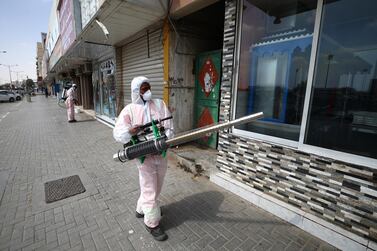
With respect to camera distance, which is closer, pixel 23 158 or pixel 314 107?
pixel 314 107

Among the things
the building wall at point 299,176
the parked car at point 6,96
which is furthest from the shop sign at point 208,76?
the parked car at point 6,96

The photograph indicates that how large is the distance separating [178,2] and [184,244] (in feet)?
13.6

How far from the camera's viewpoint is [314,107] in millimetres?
2303

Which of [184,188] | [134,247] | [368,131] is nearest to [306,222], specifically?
[368,131]

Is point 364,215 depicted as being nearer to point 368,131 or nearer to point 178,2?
point 368,131

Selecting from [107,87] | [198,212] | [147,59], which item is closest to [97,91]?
[107,87]

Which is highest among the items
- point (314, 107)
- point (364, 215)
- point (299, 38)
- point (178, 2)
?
point (178, 2)

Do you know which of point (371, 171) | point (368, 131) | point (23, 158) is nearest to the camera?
point (371, 171)

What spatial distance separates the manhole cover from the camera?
299 cm

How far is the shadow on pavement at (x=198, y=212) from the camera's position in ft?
8.08

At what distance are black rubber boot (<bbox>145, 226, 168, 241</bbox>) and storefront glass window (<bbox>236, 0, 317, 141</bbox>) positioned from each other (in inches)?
76.8

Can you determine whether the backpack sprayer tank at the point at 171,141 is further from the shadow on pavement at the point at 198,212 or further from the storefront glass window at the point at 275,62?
the storefront glass window at the point at 275,62

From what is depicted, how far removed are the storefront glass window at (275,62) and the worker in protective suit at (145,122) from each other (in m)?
1.58

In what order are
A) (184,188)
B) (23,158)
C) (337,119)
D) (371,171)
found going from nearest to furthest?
(371,171) < (337,119) < (184,188) < (23,158)
